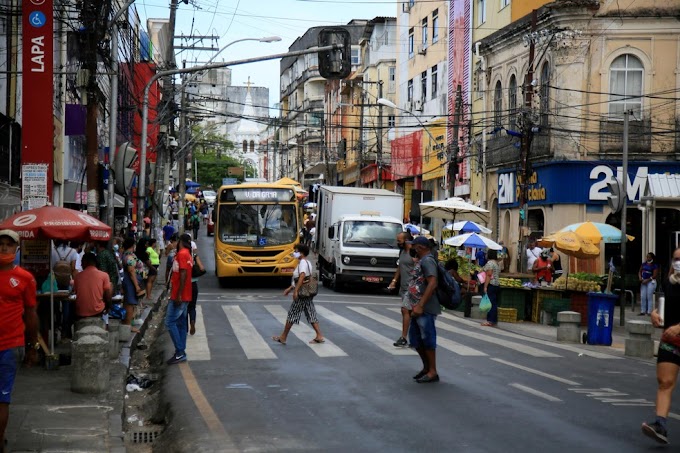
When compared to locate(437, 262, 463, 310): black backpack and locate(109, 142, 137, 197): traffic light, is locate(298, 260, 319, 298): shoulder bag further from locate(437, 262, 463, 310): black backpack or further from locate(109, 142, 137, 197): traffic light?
locate(109, 142, 137, 197): traffic light

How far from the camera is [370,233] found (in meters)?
31.9

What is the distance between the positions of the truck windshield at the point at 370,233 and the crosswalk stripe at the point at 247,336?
7.28 metres

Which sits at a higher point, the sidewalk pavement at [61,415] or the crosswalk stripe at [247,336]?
the sidewalk pavement at [61,415]

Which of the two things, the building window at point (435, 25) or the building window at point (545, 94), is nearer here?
the building window at point (545, 94)

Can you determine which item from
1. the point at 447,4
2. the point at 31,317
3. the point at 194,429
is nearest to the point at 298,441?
the point at 194,429

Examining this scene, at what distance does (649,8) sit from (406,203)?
29221 mm

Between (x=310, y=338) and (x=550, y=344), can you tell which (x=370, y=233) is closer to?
(x=550, y=344)

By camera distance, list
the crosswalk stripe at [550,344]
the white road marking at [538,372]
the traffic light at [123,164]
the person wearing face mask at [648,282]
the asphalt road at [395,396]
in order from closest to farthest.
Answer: the asphalt road at [395,396] < the white road marking at [538,372] < the crosswalk stripe at [550,344] < the traffic light at [123,164] < the person wearing face mask at [648,282]

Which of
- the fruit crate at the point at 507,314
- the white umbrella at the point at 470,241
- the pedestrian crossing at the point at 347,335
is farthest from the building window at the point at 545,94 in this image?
the fruit crate at the point at 507,314

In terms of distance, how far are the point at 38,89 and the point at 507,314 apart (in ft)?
43.5

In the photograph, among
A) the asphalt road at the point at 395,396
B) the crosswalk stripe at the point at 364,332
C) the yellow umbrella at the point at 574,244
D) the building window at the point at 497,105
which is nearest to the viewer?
the asphalt road at the point at 395,396

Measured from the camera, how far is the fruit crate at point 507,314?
24047mm

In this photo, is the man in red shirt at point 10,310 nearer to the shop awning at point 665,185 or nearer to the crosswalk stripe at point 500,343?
the crosswalk stripe at point 500,343

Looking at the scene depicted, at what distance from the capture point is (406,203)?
2500 inches
